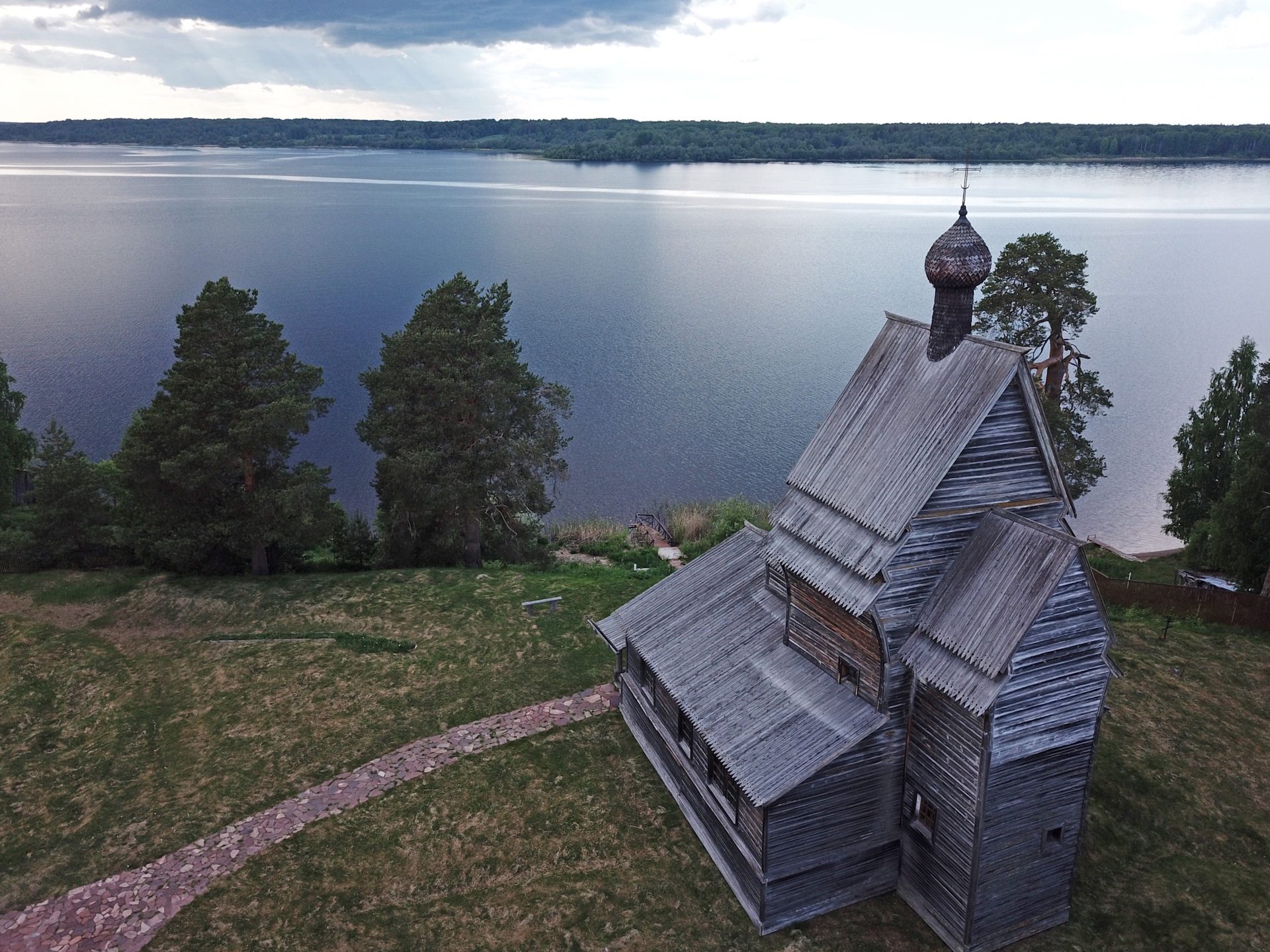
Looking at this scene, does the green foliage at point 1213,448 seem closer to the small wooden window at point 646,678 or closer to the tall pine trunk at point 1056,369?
the tall pine trunk at point 1056,369

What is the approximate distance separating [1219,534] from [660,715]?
23201 millimetres

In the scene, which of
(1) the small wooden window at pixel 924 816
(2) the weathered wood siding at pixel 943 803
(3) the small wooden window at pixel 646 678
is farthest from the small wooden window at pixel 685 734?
(1) the small wooden window at pixel 924 816

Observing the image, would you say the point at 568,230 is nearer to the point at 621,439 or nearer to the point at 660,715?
the point at 621,439

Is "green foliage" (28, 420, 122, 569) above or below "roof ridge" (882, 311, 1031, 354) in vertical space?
below

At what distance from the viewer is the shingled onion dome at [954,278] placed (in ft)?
56.7

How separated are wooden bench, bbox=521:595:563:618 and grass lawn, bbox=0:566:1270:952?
577 mm

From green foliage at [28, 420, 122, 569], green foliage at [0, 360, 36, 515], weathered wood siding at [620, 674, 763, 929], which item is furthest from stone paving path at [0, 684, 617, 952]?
green foliage at [0, 360, 36, 515]

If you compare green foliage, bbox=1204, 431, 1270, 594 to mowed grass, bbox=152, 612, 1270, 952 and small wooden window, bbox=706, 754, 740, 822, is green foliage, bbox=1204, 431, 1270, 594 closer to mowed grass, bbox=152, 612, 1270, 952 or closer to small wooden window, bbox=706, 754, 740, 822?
mowed grass, bbox=152, 612, 1270, 952

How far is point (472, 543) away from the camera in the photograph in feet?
125

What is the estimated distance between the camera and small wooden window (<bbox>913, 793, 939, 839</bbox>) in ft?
57.1

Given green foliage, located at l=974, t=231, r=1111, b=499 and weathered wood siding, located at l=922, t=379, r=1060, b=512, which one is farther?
green foliage, located at l=974, t=231, r=1111, b=499

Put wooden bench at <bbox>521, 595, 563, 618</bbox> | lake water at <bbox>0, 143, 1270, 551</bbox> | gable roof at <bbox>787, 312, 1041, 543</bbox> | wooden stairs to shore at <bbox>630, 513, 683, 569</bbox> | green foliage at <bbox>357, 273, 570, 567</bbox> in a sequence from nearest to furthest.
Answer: gable roof at <bbox>787, 312, 1041, 543</bbox> < wooden bench at <bbox>521, 595, 563, 618</bbox> < green foliage at <bbox>357, 273, 570, 567</bbox> < wooden stairs to shore at <bbox>630, 513, 683, 569</bbox> < lake water at <bbox>0, 143, 1270, 551</bbox>

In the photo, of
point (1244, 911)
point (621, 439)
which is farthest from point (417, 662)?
point (621, 439)

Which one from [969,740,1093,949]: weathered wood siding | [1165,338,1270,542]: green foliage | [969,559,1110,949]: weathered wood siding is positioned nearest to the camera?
[969,559,1110,949]: weathered wood siding
